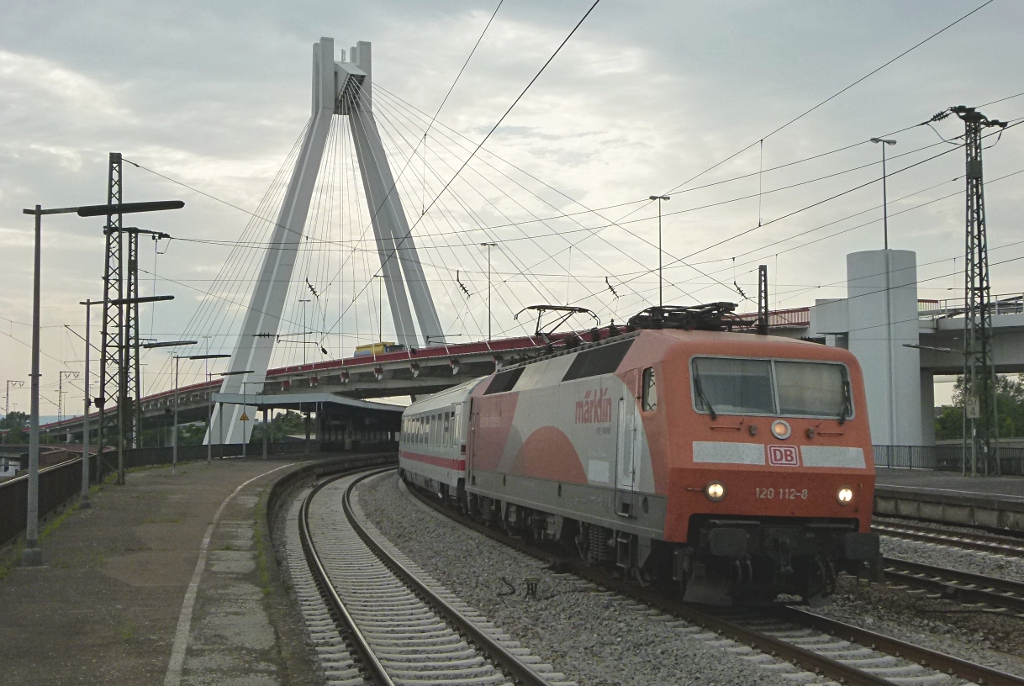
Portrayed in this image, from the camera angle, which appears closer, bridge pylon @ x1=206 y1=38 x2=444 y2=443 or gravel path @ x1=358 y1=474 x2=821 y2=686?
gravel path @ x1=358 y1=474 x2=821 y2=686

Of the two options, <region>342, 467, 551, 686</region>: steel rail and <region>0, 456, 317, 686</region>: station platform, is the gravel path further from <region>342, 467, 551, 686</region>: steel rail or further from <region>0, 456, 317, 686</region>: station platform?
<region>0, 456, 317, 686</region>: station platform

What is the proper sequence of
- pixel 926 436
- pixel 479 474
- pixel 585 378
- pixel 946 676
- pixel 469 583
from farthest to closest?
pixel 926 436, pixel 479 474, pixel 469 583, pixel 585 378, pixel 946 676

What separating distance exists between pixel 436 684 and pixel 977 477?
30245mm

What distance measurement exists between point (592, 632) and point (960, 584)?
5687 mm

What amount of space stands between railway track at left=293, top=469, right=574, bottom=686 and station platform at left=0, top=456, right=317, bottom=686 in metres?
0.51

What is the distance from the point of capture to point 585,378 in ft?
47.5

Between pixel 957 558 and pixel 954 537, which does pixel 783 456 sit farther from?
pixel 954 537

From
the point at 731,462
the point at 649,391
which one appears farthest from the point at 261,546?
the point at 731,462

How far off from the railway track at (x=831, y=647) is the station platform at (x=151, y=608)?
4460 mm

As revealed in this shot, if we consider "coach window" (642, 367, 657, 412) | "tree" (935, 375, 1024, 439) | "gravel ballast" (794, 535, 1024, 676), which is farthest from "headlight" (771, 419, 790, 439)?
"tree" (935, 375, 1024, 439)

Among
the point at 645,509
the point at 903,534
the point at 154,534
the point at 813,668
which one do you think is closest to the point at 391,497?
the point at 154,534

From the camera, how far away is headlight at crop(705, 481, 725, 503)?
36.4ft

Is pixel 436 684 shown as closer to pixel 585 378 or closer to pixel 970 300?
pixel 585 378

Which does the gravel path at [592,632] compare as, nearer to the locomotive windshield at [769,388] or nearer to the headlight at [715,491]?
the headlight at [715,491]
